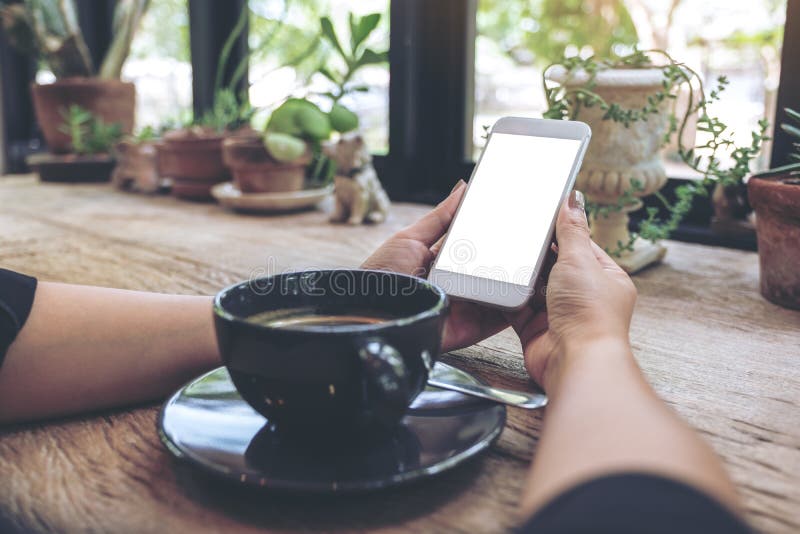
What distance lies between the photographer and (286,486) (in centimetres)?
36

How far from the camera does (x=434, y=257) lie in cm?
67

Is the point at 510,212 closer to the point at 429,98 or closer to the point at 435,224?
the point at 435,224

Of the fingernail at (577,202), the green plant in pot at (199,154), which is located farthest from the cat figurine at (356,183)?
the fingernail at (577,202)

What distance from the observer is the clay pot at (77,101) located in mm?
1857

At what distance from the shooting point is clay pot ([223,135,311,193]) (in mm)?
1376

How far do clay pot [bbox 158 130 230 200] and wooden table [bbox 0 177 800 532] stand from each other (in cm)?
47

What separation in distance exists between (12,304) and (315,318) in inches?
7.9

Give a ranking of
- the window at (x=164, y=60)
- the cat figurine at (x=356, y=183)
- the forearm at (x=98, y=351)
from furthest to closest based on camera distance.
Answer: the window at (x=164, y=60)
the cat figurine at (x=356, y=183)
the forearm at (x=98, y=351)

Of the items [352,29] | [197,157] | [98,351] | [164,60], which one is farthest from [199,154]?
[98,351]

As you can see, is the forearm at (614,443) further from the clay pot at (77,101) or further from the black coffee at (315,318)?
the clay pot at (77,101)

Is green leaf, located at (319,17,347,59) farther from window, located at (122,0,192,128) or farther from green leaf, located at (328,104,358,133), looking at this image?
window, located at (122,0,192,128)

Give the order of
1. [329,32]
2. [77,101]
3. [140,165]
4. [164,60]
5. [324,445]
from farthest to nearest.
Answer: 1. [164,60]
2. [77,101]
3. [140,165]
4. [329,32]
5. [324,445]

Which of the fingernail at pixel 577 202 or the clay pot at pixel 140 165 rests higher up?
the fingernail at pixel 577 202

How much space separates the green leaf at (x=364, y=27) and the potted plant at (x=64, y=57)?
2.62 ft
